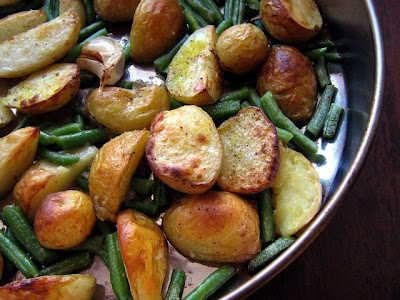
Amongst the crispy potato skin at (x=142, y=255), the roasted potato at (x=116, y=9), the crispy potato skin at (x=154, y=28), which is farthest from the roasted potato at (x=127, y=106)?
the roasted potato at (x=116, y=9)

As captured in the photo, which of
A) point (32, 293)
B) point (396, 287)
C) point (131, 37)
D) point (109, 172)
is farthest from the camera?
point (131, 37)

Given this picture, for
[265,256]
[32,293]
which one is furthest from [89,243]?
[265,256]

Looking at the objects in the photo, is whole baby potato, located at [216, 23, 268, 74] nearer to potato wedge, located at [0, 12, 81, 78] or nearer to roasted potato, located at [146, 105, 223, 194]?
roasted potato, located at [146, 105, 223, 194]

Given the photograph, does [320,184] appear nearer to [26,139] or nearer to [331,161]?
[331,161]

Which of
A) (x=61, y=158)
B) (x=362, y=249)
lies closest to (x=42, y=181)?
(x=61, y=158)

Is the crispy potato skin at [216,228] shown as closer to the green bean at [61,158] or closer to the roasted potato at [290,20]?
the green bean at [61,158]

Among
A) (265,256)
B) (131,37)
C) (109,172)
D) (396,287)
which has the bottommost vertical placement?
(396,287)

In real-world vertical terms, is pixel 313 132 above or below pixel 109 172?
below
